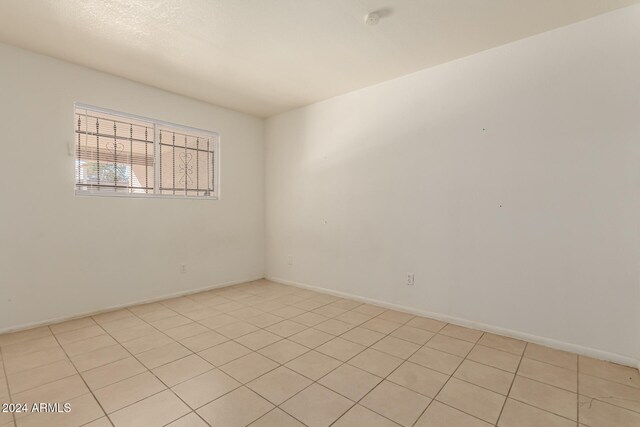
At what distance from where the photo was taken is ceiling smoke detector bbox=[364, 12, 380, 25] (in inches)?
87.3

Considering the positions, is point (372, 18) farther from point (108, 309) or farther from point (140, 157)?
point (108, 309)

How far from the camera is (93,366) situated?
84.3 inches

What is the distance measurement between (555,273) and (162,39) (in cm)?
388

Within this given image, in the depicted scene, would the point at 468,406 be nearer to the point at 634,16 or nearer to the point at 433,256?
the point at 433,256

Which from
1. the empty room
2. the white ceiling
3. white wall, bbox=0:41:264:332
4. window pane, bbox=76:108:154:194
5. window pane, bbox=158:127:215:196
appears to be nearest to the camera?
the empty room

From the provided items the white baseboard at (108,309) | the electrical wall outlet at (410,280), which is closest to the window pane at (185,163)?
the white baseboard at (108,309)

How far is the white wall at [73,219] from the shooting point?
270cm

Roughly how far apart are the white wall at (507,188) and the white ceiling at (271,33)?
31 cm

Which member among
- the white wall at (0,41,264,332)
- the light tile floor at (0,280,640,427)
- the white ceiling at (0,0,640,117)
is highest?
the white ceiling at (0,0,640,117)

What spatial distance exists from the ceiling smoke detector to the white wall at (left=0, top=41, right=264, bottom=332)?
2703 millimetres

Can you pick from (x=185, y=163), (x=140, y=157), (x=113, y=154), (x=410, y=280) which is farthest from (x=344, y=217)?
(x=113, y=154)

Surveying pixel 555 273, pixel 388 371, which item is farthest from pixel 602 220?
pixel 388 371

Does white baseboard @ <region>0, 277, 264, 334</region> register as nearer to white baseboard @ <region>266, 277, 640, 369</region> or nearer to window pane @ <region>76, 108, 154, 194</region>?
window pane @ <region>76, 108, 154, 194</region>

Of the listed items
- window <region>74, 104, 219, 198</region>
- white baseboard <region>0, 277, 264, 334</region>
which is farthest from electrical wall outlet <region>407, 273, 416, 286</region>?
window <region>74, 104, 219, 198</region>
